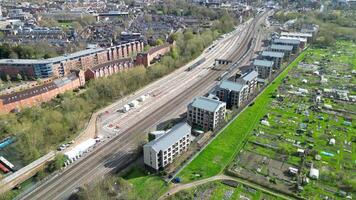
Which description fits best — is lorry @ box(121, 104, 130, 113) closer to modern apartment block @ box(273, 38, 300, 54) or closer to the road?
the road

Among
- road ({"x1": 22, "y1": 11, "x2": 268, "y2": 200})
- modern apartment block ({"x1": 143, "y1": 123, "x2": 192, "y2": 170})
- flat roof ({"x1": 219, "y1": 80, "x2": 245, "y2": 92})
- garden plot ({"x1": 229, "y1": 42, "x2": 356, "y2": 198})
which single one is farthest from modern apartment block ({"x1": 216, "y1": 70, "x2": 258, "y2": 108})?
modern apartment block ({"x1": 143, "y1": 123, "x2": 192, "y2": 170})

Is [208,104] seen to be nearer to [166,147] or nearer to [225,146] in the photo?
[225,146]

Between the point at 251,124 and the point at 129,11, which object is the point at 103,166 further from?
the point at 129,11

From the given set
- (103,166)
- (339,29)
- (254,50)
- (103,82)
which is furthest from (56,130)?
(339,29)

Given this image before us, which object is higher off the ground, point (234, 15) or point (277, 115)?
point (234, 15)

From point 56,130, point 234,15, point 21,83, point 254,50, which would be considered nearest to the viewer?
point 56,130

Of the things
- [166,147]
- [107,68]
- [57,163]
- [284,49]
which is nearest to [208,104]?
[166,147]
